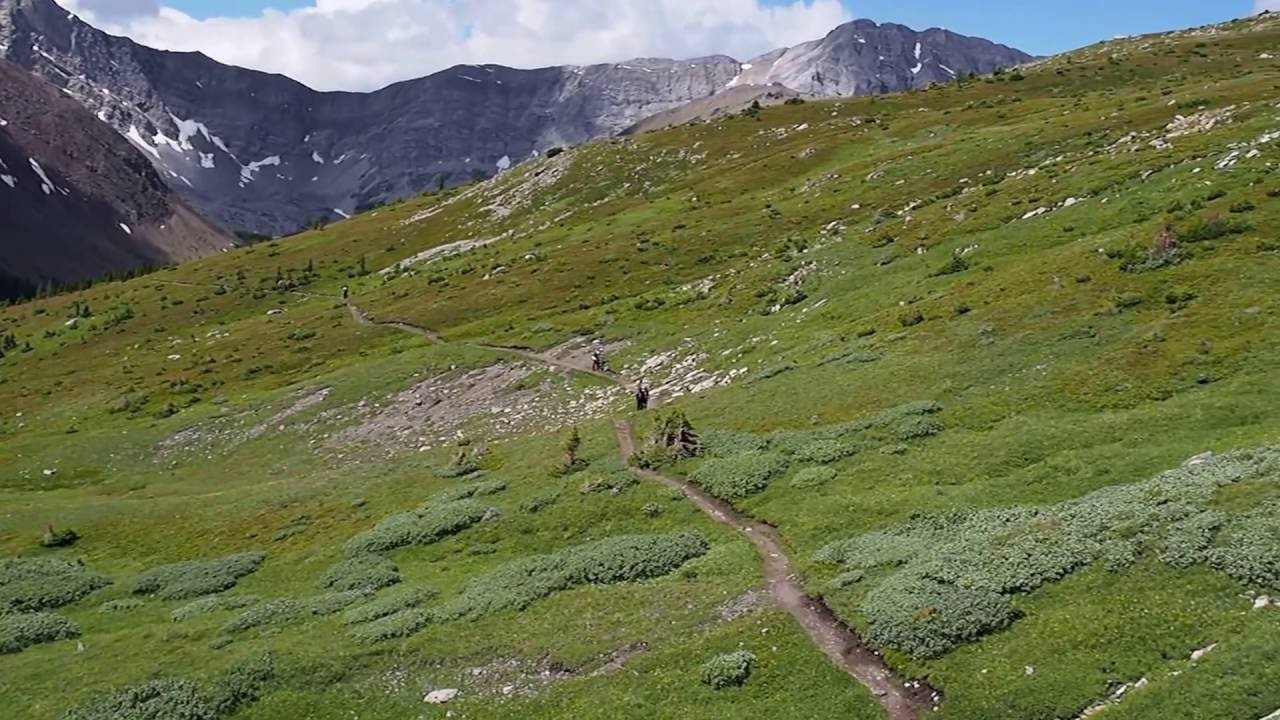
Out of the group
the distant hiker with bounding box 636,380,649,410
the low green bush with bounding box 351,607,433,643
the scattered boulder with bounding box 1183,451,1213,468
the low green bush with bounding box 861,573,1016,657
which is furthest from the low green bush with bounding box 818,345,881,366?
the low green bush with bounding box 351,607,433,643

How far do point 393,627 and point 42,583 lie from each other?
2032cm

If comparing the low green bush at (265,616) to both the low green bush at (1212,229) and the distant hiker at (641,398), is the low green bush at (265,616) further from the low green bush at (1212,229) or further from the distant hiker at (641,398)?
the low green bush at (1212,229)

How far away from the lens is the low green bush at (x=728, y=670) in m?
22.0

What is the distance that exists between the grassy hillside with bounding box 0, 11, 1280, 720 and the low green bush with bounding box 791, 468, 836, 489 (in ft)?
0.50

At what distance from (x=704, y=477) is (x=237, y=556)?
20.1 metres

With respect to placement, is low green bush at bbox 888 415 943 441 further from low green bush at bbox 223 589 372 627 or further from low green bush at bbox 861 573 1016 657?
low green bush at bbox 223 589 372 627

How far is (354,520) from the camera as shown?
4103 cm

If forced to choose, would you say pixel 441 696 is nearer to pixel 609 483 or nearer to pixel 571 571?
pixel 571 571

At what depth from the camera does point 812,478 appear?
32.3 metres

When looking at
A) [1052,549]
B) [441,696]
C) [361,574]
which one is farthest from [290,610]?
[1052,549]

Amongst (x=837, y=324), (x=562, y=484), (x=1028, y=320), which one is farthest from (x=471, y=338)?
(x=1028, y=320)

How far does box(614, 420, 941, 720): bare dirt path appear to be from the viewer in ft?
66.0

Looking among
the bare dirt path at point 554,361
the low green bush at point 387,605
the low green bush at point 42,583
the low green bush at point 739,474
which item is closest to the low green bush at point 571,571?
the low green bush at point 387,605

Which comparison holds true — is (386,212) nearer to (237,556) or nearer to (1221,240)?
(237,556)
